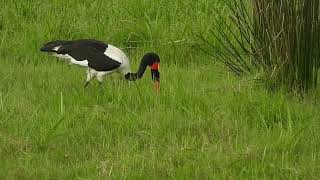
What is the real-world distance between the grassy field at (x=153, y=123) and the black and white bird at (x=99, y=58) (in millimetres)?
119

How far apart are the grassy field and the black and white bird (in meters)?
0.12

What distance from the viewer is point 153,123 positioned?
4.74 metres

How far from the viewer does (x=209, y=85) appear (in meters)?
5.77

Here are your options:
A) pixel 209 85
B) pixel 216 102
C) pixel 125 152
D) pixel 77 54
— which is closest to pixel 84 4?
pixel 77 54

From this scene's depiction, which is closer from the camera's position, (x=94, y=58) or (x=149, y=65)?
(x=94, y=58)

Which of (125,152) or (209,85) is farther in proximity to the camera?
(209,85)

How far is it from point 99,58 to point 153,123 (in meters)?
1.34

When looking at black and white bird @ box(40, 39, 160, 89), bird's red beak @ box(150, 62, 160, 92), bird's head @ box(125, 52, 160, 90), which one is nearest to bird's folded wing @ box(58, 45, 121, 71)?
black and white bird @ box(40, 39, 160, 89)

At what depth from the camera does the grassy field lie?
4129 mm

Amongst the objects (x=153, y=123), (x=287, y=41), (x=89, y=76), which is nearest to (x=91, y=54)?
(x=89, y=76)

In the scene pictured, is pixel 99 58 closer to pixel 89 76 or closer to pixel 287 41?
pixel 89 76

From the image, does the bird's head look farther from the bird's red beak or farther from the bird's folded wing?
the bird's folded wing

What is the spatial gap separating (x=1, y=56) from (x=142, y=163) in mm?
3115

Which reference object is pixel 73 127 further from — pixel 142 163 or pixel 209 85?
pixel 209 85
